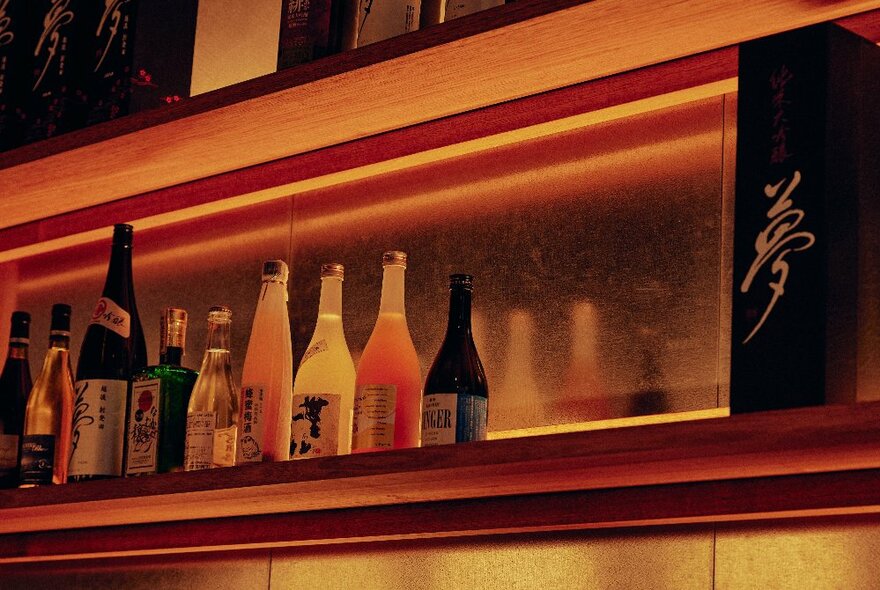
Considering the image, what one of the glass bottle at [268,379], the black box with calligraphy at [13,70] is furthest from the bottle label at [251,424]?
the black box with calligraphy at [13,70]

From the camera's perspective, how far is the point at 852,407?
103cm

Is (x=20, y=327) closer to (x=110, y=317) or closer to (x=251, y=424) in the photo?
(x=110, y=317)

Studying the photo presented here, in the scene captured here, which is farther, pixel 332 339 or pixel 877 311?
pixel 332 339

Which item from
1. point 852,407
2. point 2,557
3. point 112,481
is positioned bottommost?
point 2,557

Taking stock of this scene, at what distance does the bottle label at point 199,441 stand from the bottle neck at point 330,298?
20cm

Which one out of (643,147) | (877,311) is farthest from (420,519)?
(877,311)

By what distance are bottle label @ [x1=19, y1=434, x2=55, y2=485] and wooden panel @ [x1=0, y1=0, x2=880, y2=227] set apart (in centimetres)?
37

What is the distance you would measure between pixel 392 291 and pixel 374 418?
23 centimetres

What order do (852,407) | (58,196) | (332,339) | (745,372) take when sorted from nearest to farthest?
(852,407) < (745,372) < (332,339) < (58,196)

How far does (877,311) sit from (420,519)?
0.65 meters

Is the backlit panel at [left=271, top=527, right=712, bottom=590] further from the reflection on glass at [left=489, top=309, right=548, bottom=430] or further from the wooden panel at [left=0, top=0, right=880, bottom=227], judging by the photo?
the wooden panel at [left=0, top=0, right=880, bottom=227]

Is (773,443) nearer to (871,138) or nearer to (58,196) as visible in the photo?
(871,138)

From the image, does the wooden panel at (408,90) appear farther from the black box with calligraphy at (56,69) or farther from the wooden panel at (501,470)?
the wooden panel at (501,470)

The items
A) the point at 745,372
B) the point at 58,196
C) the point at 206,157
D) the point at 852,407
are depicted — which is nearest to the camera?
the point at 852,407
